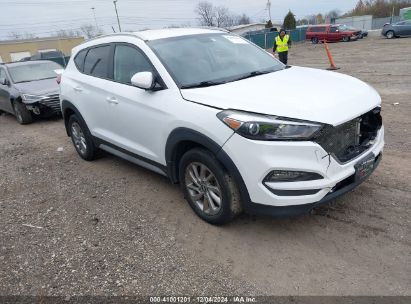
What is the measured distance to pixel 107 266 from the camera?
3.40m

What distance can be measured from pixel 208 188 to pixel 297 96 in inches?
46.8

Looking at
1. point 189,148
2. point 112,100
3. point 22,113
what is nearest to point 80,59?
point 112,100

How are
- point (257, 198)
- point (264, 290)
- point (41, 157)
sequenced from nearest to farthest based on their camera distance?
point (264, 290), point (257, 198), point (41, 157)

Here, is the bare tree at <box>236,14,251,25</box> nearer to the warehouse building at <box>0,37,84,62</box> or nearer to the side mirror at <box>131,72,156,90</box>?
the warehouse building at <box>0,37,84,62</box>

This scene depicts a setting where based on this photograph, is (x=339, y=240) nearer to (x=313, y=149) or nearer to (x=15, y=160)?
(x=313, y=149)

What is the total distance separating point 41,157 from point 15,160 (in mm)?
482

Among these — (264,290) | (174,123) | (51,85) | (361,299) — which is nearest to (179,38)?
(174,123)

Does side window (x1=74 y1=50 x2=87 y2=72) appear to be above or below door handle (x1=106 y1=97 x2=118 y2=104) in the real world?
above

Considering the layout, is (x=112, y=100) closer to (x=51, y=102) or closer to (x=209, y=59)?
(x=209, y=59)

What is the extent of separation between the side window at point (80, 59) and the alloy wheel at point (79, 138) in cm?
89

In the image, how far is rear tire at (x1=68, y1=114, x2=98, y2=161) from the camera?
5678 mm

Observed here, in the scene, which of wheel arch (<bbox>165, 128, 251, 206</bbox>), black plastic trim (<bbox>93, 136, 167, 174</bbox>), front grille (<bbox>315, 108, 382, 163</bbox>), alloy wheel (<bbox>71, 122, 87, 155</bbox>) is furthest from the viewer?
alloy wheel (<bbox>71, 122, 87, 155</bbox>)

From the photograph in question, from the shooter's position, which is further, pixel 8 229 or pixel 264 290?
pixel 8 229

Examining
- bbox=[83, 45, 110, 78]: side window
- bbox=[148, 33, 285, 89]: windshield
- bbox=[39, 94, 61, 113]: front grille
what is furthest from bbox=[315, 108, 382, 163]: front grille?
bbox=[39, 94, 61, 113]: front grille
